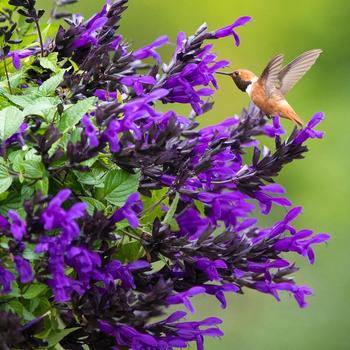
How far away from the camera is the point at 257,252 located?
1335 millimetres

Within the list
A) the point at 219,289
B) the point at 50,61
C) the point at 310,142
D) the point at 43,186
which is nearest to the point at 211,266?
the point at 219,289

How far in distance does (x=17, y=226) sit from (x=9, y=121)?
0.60ft

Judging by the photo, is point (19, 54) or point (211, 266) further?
point (19, 54)

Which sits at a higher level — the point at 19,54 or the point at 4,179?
the point at 19,54

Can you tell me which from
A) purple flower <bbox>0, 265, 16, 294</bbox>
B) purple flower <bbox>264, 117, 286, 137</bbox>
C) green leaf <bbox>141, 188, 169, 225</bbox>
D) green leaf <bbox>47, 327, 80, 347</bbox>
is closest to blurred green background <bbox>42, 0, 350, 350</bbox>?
purple flower <bbox>264, 117, 286, 137</bbox>

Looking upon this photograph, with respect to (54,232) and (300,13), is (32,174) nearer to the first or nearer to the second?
(54,232)

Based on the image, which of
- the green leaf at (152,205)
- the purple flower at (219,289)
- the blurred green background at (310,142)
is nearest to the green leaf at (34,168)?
the green leaf at (152,205)

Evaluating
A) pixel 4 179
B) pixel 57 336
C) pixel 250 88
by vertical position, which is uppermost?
pixel 250 88

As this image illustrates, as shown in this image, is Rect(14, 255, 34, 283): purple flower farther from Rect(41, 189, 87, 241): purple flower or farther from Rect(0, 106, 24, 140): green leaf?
Rect(0, 106, 24, 140): green leaf

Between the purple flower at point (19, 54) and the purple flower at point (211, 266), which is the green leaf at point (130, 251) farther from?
the purple flower at point (19, 54)

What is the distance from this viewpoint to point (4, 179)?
1119mm

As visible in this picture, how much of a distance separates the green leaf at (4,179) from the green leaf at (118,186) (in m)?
0.15

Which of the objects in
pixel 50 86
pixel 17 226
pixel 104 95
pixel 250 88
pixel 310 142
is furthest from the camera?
pixel 310 142

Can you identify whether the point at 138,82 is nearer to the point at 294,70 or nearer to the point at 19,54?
the point at 19,54
